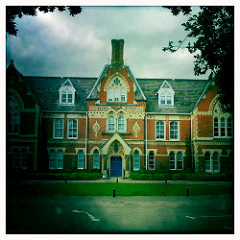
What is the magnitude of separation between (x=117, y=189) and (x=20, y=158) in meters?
3.61

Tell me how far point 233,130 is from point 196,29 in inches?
140

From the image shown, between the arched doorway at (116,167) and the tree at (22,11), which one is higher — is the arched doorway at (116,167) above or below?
below

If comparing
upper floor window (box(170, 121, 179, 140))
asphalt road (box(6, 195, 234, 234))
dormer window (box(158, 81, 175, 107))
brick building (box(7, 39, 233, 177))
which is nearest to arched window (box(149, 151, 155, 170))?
brick building (box(7, 39, 233, 177))

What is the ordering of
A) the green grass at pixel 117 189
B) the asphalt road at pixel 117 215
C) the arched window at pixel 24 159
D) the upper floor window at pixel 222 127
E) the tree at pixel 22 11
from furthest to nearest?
the arched window at pixel 24 159, the upper floor window at pixel 222 127, the green grass at pixel 117 189, the tree at pixel 22 11, the asphalt road at pixel 117 215

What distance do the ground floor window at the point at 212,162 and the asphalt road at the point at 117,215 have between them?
1623mm

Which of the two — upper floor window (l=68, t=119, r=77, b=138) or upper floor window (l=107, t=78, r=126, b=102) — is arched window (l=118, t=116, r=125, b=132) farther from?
upper floor window (l=68, t=119, r=77, b=138)

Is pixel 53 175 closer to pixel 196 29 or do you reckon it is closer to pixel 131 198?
pixel 131 198

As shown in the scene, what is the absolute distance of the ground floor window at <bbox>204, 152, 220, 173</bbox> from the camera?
9.30 metres

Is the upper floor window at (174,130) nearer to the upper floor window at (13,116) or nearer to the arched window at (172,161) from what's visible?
the arched window at (172,161)

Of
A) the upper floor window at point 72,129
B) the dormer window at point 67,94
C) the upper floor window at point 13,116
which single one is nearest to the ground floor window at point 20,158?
the upper floor window at point 13,116

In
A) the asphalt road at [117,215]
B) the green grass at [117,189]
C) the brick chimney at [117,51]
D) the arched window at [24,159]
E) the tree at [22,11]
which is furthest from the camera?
the arched window at [24,159]

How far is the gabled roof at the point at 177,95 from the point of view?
10.3 m

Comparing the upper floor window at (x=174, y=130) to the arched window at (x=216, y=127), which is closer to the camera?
the arched window at (x=216, y=127)

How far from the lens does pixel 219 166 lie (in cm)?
922
